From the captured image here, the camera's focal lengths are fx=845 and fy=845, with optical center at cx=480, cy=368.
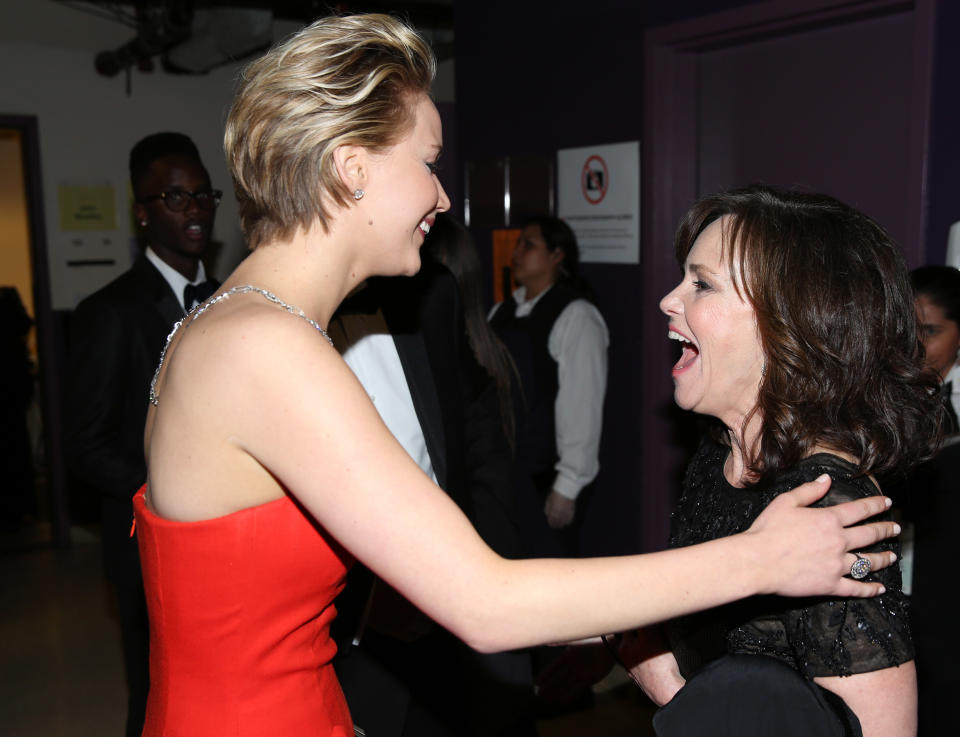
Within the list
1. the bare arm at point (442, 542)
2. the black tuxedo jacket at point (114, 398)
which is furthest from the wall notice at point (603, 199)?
the bare arm at point (442, 542)

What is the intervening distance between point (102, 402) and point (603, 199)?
7.39 ft

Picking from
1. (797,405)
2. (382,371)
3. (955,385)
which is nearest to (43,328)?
(382,371)

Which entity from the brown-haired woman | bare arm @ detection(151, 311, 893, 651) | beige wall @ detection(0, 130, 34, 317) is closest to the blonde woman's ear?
bare arm @ detection(151, 311, 893, 651)

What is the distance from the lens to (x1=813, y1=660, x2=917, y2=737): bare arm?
1129 millimetres

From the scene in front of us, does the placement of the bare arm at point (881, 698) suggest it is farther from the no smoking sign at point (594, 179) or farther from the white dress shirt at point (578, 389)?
the no smoking sign at point (594, 179)

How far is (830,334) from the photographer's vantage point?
129 cm

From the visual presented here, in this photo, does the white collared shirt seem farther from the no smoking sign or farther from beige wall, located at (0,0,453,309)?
beige wall, located at (0,0,453,309)

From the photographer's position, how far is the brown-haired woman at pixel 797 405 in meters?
1.13

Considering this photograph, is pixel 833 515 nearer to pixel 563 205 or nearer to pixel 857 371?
pixel 857 371

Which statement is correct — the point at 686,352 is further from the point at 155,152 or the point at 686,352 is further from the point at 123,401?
the point at 155,152

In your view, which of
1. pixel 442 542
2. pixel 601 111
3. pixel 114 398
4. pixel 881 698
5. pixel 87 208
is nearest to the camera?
pixel 442 542

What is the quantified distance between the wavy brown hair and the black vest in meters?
1.84

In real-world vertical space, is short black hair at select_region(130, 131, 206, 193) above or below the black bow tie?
above

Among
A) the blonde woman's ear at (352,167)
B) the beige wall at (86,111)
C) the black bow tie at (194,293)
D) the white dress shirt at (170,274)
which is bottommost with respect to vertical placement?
the black bow tie at (194,293)
